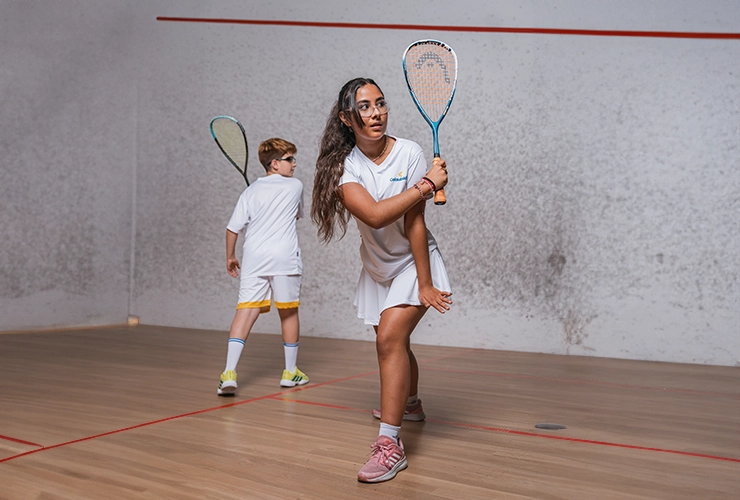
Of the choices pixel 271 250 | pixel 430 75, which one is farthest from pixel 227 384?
pixel 430 75

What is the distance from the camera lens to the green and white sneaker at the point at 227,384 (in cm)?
251

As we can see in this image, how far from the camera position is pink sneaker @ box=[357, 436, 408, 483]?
1.56m

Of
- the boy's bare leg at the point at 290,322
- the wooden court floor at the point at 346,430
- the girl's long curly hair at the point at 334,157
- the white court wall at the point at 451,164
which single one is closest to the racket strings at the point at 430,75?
the girl's long curly hair at the point at 334,157

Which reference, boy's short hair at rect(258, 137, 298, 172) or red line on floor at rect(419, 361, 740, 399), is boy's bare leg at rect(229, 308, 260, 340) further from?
red line on floor at rect(419, 361, 740, 399)

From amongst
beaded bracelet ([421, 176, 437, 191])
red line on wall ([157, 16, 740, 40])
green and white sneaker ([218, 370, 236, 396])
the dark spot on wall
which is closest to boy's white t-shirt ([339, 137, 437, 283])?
beaded bracelet ([421, 176, 437, 191])

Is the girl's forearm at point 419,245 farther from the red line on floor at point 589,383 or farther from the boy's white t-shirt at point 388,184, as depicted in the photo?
the red line on floor at point 589,383

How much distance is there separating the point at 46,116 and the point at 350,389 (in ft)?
9.63

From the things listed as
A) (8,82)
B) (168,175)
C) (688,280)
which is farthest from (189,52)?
(688,280)

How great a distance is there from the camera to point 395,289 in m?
1.71

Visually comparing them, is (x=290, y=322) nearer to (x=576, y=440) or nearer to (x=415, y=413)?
(x=415, y=413)

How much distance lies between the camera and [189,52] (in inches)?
188

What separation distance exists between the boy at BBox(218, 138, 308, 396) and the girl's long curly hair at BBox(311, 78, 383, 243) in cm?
91

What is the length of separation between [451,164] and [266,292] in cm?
177

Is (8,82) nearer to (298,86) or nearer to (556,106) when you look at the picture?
(298,86)
